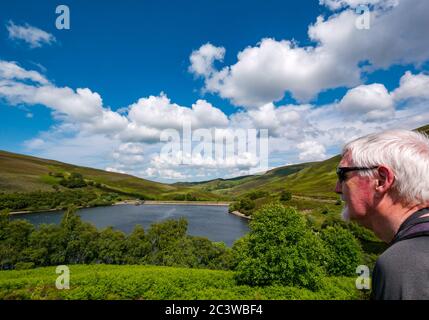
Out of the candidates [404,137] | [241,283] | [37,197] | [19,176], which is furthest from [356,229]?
[19,176]

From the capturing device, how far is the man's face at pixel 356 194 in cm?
242

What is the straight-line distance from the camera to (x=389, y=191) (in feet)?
7.52

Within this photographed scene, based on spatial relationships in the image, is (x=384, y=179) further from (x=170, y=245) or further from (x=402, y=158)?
(x=170, y=245)

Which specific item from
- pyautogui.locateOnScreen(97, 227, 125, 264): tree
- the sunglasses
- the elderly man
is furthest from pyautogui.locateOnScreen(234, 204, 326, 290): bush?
pyautogui.locateOnScreen(97, 227, 125, 264): tree

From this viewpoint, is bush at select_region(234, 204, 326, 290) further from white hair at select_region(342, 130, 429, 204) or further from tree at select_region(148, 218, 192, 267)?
white hair at select_region(342, 130, 429, 204)

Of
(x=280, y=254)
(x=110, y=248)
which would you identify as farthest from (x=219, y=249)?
(x=280, y=254)

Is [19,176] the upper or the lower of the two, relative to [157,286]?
upper

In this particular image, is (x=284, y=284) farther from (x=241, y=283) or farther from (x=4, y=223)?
(x=4, y=223)

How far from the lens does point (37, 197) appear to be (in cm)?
13825

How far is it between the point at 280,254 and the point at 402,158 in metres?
23.1

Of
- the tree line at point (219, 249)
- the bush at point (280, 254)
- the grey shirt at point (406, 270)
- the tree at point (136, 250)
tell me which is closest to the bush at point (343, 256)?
the tree line at point (219, 249)
